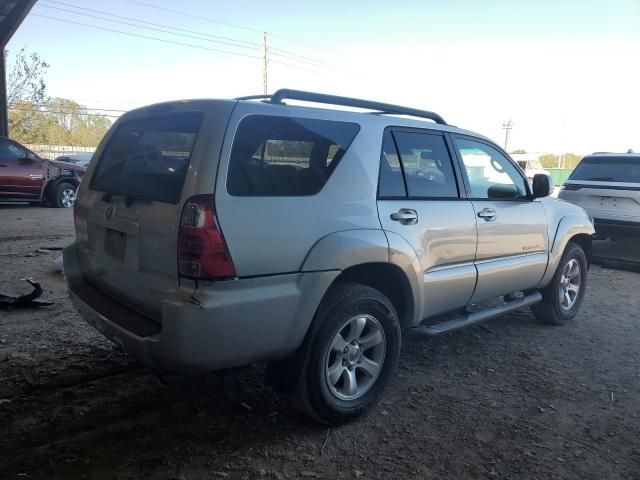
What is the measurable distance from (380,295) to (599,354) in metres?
2.46

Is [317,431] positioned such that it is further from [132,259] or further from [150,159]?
[150,159]

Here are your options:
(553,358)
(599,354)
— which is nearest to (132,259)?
(553,358)

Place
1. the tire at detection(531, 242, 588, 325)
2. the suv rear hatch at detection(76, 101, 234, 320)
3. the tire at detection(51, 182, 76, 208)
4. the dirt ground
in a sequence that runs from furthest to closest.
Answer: the tire at detection(51, 182, 76, 208), the tire at detection(531, 242, 588, 325), the dirt ground, the suv rear hatch at detection(76, 101, 234, 320)

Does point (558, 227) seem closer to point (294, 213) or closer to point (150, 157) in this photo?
point (294, 213)

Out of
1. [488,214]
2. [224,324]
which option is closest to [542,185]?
[488,214]

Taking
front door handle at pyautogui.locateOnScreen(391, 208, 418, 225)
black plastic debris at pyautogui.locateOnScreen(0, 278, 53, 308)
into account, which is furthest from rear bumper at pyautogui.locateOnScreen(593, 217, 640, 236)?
black plastic debris at pyautogui.locateOnScreen(0, 278, 53, 308)

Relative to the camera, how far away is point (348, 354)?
3170 millimetres

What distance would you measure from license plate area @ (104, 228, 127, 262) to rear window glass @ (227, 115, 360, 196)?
0.82 metres

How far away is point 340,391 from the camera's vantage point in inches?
124

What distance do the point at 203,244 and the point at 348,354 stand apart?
3.94 ft

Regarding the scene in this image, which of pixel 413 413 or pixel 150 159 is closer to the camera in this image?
pixel 150 159

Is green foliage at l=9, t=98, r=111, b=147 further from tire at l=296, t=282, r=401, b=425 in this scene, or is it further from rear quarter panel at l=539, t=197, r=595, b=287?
tire at l=296, t=282, r=401, b=425

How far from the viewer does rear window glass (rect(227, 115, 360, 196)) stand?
2.67m

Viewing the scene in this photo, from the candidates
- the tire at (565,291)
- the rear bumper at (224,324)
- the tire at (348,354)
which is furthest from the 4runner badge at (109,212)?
the tire at (565,291)
